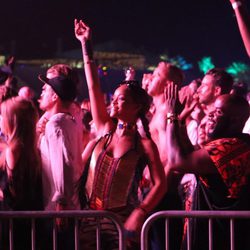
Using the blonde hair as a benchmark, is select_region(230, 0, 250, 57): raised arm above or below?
above

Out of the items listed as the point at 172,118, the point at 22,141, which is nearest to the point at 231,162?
the point at 172,118

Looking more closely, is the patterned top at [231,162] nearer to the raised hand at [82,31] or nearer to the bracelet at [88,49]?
the bracelet at [88,49]

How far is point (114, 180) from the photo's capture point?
5367mm

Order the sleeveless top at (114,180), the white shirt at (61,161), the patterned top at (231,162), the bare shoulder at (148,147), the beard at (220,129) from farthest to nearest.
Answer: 1. the white shirt at (61,161)
2. the bare shoulder at (148,147)
3. the sleeveless top at (114,180)
4. the beard at (220,129)
5. the patterned top at (231,162)

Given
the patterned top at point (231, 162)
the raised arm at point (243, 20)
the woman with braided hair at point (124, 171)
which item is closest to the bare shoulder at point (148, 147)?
the woman with braided hair at point (124, 171)

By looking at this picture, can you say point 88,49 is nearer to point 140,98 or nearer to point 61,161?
point 140,98

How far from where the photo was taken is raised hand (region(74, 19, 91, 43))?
20.6 feet

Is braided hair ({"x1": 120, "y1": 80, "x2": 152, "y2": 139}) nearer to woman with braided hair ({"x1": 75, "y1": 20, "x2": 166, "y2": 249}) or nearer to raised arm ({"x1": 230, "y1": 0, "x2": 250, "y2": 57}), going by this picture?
woman with braided hair ({"x1": 75, "y1": 20, "x2": 166, "y2": 249})

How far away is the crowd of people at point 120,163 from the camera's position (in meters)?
4.91

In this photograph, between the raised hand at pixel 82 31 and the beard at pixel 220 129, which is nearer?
the beard at pixel 220 129

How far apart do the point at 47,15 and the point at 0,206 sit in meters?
39.6

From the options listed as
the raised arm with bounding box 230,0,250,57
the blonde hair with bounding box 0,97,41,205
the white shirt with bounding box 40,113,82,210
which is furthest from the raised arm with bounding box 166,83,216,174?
the blonde hair with bounding box 0,97,41,205

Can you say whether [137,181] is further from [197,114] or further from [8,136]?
[197,114]

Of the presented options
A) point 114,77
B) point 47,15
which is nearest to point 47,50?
point 47,15
